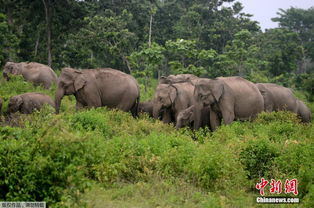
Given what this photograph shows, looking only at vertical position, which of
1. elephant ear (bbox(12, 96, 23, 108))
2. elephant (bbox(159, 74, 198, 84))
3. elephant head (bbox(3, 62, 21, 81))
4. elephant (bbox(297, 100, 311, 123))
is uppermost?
elephant (bbox(159, 74, 198, 84))

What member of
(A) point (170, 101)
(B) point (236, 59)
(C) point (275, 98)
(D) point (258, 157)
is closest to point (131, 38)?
(B) point (236, 59)

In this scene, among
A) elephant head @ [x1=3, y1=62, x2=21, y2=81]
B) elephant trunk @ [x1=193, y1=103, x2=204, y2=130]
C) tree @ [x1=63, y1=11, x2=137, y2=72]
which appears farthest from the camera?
tree @ [x1=63, y1=11, x2=137, y2=72]

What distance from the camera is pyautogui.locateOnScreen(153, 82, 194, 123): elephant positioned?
14.9 m

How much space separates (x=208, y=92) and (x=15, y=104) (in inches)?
237

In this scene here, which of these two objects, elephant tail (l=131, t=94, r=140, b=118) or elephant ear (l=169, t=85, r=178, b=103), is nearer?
elephant ear (l=169, t=85, r=178, b=103)

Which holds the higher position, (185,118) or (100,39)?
(100,39)

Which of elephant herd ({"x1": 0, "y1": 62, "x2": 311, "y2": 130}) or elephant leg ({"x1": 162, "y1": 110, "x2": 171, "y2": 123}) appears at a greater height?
elephant herd ({"x1": 0, "y1": 62, "x2": 311, "y2": 130})

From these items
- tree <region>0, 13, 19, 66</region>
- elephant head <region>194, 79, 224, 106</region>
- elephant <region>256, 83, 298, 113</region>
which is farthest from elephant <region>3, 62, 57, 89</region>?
elephant <region>256, 83, 298, 113</region>

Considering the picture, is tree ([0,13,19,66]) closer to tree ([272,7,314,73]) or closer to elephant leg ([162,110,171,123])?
elephant leg ([162,110,171,123])

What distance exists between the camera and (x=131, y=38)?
87.1 ft

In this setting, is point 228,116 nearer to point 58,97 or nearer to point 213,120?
point 213,120

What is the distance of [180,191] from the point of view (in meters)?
7.51

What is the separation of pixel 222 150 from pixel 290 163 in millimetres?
1222

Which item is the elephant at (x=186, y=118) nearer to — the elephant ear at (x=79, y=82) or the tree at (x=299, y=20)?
the elephant ear at (x=79, y=82)
